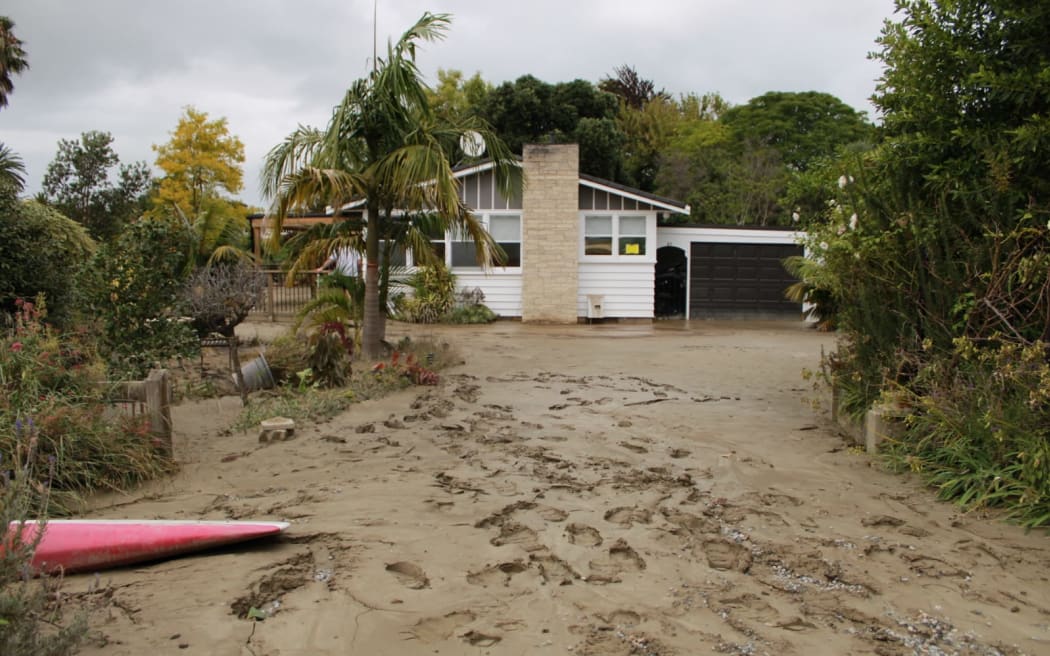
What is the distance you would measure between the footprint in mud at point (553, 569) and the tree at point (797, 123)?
36.4m

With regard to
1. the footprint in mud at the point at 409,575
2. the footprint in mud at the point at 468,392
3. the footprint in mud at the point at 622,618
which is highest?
the footprint in mud at the point at 468,392

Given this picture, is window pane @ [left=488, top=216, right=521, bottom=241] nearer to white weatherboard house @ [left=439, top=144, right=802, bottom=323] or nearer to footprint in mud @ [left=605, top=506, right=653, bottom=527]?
white weatherboard house @ [left=439, top=144, right=802, bottom=323]

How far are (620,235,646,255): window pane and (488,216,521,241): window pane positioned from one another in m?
2.70

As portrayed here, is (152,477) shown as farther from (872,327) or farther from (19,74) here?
(19,74)

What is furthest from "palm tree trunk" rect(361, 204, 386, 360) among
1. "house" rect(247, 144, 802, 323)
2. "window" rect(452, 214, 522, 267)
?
"window" rect(452, 214, 522, 267)

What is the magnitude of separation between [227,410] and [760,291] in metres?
16.9

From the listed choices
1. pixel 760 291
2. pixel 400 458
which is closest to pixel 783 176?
pixel 760 291

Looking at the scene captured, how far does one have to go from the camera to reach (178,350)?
7.70 meters

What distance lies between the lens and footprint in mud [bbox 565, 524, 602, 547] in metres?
4.36

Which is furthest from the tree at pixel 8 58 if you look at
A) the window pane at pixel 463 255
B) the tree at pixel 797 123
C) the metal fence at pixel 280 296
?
the tree at pixel 797 123

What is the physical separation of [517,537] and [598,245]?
54.5 feet

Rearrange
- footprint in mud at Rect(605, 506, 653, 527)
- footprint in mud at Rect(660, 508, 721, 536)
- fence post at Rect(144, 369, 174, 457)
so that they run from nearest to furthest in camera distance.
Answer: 1. footprint in mud at Rect(660, 508, 721, 536)
2. footprint in mud at Rect(605, 506, 653, 527)
3. fence post at Rect(144, 369, 174, 457)

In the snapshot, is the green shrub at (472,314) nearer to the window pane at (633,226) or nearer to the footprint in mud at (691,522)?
the window pane at (633,226)

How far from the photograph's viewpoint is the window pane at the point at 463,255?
2048 centimetres
